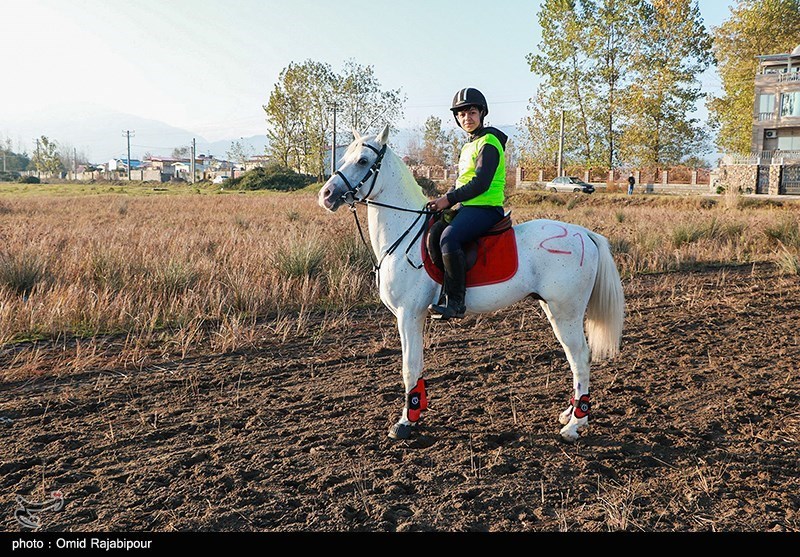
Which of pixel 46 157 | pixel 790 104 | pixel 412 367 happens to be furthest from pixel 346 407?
pixel 46 157

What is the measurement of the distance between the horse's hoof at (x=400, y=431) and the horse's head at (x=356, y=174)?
178cm

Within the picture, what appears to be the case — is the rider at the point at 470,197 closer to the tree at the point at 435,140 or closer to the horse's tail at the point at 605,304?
the horse's tail at the point at 605,304

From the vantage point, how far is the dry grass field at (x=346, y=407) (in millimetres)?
3727

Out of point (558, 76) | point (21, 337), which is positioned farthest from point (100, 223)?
point (558, 76)

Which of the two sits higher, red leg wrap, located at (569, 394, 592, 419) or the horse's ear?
the horse's ear

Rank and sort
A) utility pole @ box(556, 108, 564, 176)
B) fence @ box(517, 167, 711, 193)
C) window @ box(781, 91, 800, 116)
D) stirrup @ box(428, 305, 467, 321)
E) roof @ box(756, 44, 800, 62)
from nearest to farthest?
stirrup @ box(428, 305, 467, 321) < fence @ box(517, 167, 711, 193) < roof @ box(756, 44, 800, 62) < window @ box(781, 91, 800, 116) < utility pole @ box(556, 108, 564, 176)

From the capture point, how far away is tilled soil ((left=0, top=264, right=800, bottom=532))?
3637 mm

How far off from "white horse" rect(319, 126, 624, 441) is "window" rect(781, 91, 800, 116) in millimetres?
51102

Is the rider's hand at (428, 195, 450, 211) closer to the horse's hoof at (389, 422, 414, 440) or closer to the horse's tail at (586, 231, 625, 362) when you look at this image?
the horse's tail at (586, 231, 625, 362)

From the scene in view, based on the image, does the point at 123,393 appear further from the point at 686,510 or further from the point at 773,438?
the point at 773,438

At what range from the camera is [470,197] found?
15.4ft

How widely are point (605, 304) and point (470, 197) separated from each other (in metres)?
1.56

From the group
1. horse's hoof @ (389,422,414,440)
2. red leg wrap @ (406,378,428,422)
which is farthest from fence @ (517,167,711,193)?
horse's hoof @ (389,422,414,440)

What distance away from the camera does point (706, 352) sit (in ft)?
22.9
